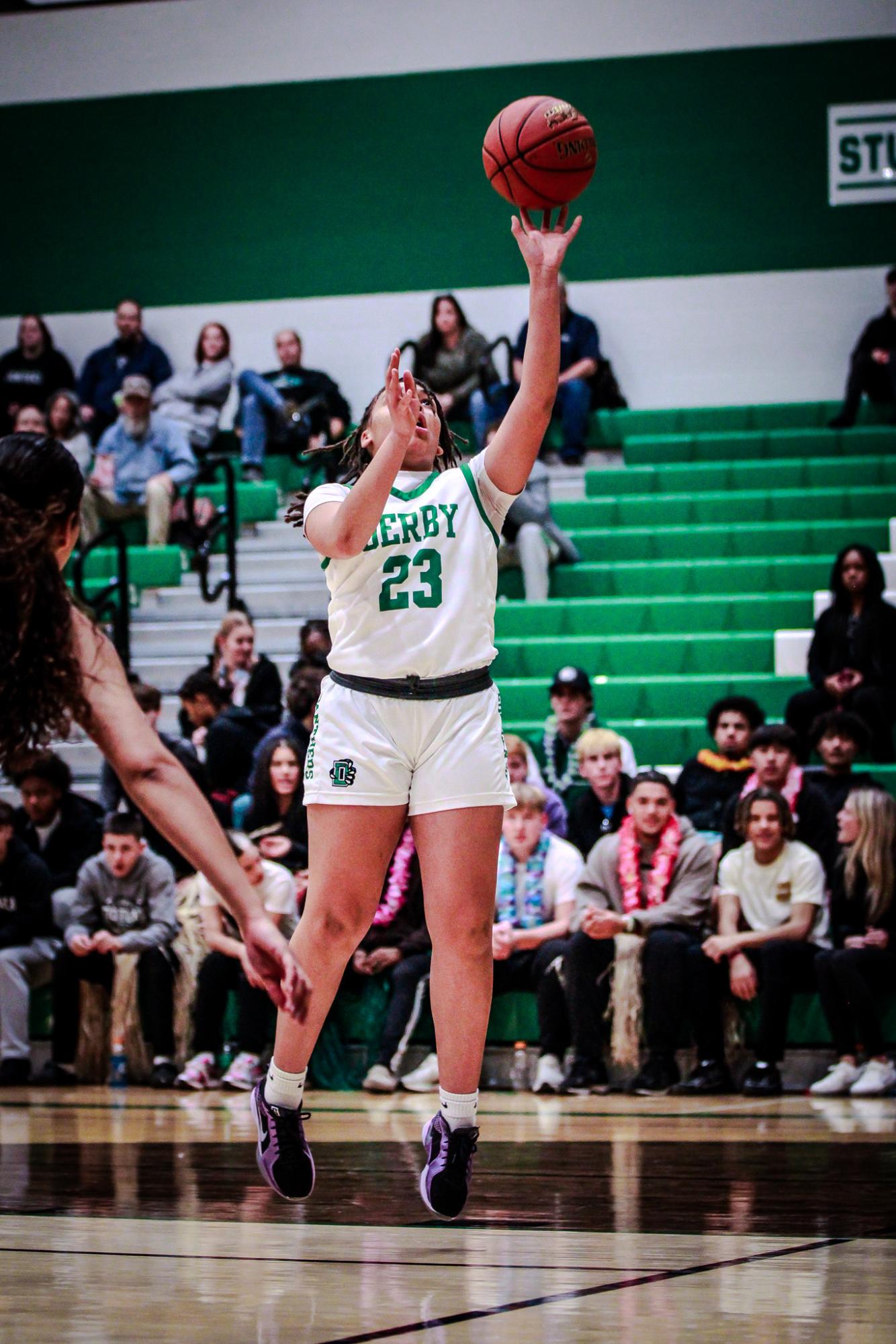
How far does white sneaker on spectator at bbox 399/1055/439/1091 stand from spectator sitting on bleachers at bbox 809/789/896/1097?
1.39 meters

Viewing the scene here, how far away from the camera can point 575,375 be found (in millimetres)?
11648

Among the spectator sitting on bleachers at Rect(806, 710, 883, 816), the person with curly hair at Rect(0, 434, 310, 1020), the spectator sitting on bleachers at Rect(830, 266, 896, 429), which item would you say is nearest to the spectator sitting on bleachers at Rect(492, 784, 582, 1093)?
the spectator sitting on bleachers at Rect(806, 710, 883, 816)

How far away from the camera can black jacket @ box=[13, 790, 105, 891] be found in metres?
8.12

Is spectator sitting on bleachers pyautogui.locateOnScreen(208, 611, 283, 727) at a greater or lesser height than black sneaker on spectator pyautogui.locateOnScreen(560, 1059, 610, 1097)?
greater

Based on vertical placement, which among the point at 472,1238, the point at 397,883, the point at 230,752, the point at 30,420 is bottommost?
the point at 472,1238

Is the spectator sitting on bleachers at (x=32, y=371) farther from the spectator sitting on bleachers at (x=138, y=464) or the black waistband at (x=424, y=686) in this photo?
the black waistband at (x=424, y=686)

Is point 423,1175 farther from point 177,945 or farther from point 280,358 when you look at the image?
point 280,358

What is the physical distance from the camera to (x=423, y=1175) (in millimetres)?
3438

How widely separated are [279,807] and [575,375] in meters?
4.97

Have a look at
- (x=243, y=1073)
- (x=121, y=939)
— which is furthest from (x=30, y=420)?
(x=243, y=1073)

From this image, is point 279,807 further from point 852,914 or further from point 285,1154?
point 285,1154

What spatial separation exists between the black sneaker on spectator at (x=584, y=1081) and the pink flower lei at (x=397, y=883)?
0.96 m

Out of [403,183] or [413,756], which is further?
[403,183]

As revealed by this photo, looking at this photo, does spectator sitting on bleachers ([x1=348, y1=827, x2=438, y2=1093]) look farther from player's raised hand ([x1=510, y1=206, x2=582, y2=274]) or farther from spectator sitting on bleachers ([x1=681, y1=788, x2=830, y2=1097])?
player's raised hand ([x1=510, y1=206, x2=582, y2=274])
